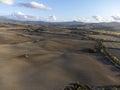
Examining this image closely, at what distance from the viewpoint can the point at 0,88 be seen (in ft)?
125

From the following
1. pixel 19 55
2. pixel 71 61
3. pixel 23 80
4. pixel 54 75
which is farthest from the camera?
pixel 19 55

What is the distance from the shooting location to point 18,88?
126ft

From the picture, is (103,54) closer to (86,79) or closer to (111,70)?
(111,70)

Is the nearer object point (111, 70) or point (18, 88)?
point (18, 88)

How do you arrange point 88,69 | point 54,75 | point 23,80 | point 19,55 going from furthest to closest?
point 19,55 < point 88,69 < point 54,75 < point 23,80

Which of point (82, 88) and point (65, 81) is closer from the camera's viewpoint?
point (82, 88)

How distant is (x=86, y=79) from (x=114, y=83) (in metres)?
4.82

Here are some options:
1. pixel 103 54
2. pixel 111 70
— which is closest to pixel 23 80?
pixel 111 70

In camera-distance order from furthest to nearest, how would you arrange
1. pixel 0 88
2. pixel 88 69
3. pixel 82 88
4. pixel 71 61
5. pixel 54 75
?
pixel 71 61 < pixel 88 69 < pixel 54 75 < pixel 0 88 < pixel 82 88

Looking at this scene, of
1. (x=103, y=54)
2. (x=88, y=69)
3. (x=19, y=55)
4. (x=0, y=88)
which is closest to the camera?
(x=0, y=88)

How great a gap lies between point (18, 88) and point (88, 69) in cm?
1796

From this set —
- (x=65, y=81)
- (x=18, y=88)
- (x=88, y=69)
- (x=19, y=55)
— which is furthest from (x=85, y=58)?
(x=18, y=88)

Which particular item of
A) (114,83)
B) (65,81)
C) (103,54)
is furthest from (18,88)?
(103,54)

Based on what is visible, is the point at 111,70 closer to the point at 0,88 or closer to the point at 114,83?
the point at 114,83
